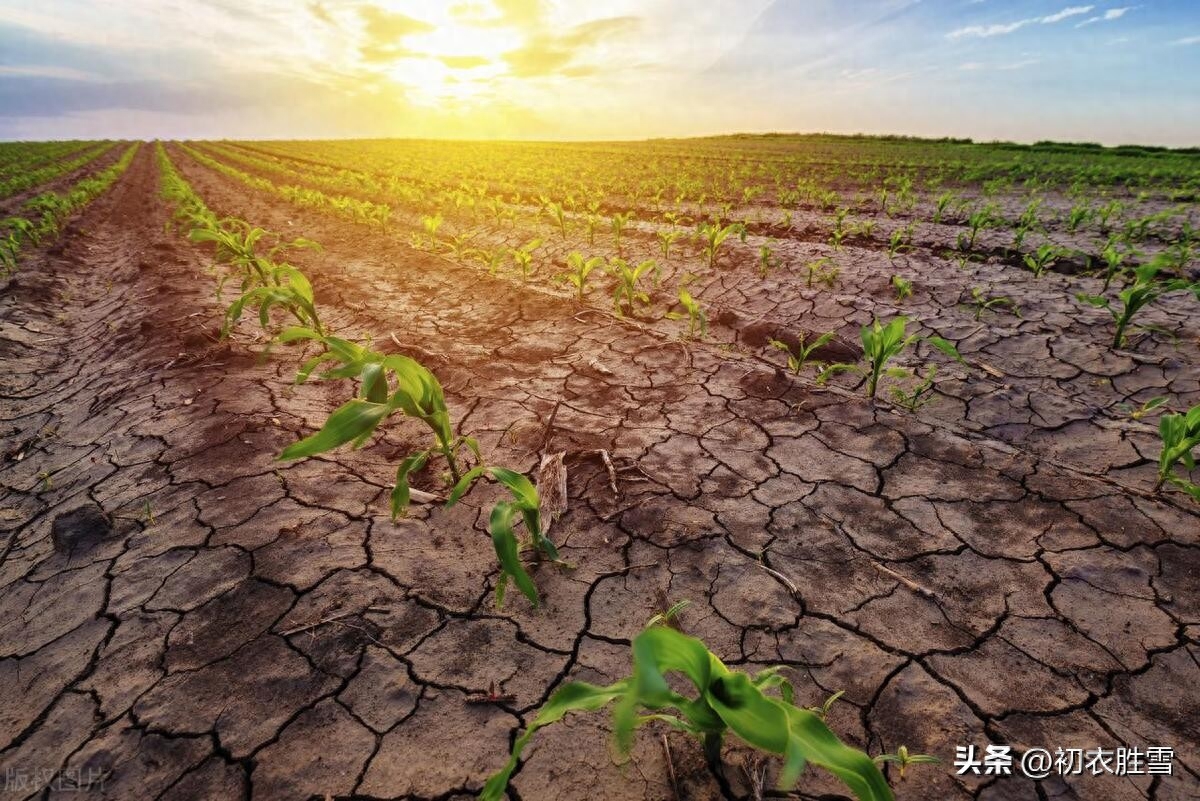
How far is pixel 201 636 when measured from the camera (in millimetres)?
1487

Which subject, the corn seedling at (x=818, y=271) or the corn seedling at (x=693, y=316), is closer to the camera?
the corn seedling at (x=693, y=316)

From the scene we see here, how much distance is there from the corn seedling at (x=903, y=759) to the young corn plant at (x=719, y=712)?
1.16ft

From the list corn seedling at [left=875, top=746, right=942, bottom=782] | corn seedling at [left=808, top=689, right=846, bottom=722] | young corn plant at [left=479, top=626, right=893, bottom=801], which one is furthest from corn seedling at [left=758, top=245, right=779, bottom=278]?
young corn plant at [left=479, top=626, right=893, bottom=801]

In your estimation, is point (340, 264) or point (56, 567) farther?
point (340, 264)

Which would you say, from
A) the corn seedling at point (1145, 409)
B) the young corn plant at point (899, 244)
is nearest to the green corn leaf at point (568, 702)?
the corn seedling at point (1145, 409)

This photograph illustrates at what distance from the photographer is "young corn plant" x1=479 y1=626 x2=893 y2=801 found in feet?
2.53

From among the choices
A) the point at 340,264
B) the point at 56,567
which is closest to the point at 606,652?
the point at 56,567

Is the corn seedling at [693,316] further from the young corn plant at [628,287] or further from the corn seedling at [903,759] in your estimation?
the corn seedling at [903,759]

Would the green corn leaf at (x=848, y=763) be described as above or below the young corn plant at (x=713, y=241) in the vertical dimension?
below

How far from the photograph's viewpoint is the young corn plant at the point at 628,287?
377 cm

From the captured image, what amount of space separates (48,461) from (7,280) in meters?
4.66

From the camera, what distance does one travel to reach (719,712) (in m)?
0.86

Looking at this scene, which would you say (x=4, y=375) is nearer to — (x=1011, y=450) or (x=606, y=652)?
(x=606, y=652)

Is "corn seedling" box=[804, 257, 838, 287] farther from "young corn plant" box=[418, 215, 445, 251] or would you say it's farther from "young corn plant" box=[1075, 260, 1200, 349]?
"young corn plant" box=[418, 215, 445, 251]
